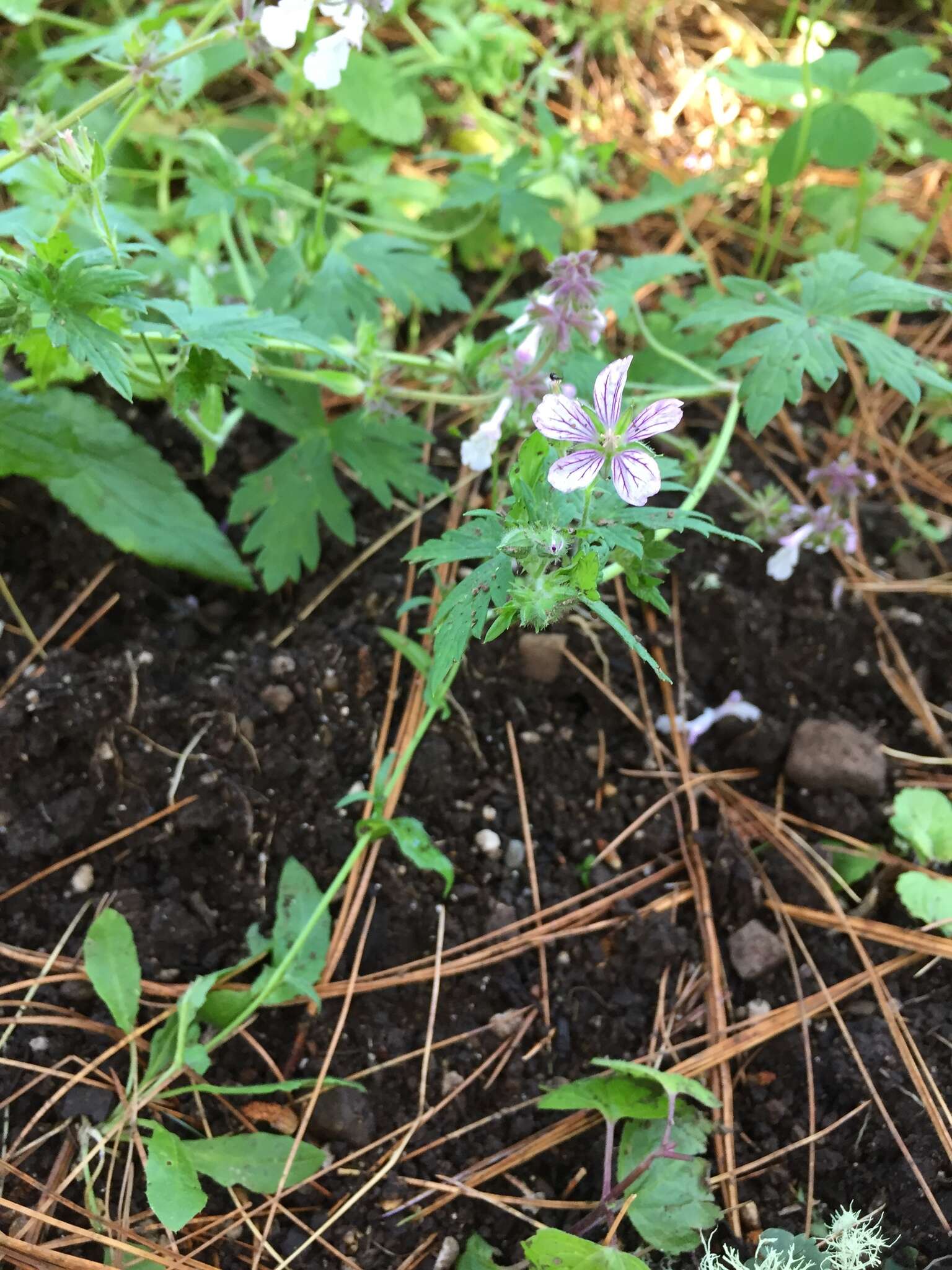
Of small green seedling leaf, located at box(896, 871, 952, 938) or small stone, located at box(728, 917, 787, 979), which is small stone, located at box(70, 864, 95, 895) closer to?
small stone, located at box(728, 917, 787, 979)

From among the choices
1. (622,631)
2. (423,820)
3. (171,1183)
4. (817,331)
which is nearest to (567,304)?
(817,331)

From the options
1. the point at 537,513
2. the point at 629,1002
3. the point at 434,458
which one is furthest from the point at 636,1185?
the point at 434,458

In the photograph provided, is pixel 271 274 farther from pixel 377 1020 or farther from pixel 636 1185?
pixel 636 1185

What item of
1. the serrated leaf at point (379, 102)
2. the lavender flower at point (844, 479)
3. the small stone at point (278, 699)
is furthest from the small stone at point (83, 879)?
the serrated leaf at point (379, 102)

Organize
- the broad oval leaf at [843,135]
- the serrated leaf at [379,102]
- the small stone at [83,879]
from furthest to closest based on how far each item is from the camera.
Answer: the serrated leaf at [379,102] < the broad oval leaf at [843,135] < the small stone at [83,879]

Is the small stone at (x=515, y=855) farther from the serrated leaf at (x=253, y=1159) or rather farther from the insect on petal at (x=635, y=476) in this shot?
the insect on petal at (x=635, y=476)

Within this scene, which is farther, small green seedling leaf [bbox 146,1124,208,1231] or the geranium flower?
small green seedling leaf [bbox 146,1124,208,1231]

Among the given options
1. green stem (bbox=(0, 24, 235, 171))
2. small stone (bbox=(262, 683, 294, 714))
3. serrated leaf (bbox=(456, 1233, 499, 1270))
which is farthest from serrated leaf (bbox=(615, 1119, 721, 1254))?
green stem (bbox=(0, 24, 235, 171))

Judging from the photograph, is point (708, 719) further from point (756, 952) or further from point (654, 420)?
point (654, 420)

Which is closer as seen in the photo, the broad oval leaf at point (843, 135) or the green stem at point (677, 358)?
the green stem at point (677, 358)
